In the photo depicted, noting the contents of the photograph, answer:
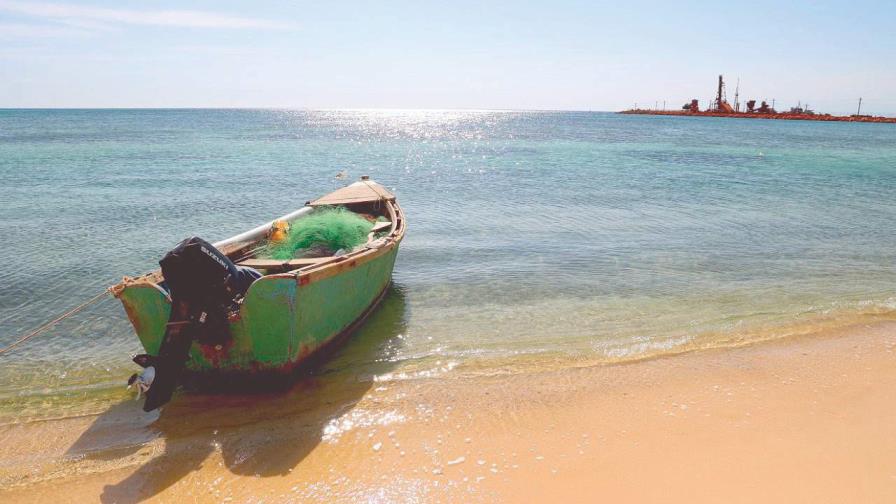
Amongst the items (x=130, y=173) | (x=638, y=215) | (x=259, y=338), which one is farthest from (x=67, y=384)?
(x=130, y=173)

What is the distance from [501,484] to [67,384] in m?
5.30

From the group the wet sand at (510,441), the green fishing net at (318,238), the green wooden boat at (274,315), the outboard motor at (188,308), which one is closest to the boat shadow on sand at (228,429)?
the wet sand at (510,441)

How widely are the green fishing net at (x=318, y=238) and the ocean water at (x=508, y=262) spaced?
125 cm

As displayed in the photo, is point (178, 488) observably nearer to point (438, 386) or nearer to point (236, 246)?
point (438, 386)

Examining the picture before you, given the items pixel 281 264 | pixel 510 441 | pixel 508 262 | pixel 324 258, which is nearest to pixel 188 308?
pixel 281 264

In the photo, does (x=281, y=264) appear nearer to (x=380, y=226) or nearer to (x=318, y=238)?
(x=318, y=238)

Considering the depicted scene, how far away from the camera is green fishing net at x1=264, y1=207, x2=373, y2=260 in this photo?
832cm

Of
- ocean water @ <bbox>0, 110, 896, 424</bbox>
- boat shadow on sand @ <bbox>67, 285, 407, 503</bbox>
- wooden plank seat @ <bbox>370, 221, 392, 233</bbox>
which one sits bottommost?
boat shadow on sand @ <bbox>67, 285, 407, 503</bbox>

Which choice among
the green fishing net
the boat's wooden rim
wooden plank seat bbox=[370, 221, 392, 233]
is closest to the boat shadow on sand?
the boat's wooden rim

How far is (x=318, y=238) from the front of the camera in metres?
8.48

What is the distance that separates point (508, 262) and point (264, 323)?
249 inches

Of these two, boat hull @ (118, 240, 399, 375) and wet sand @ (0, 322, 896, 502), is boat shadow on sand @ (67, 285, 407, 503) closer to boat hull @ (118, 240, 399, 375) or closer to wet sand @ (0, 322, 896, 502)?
wet sand @ (0, 322, 896, 502)

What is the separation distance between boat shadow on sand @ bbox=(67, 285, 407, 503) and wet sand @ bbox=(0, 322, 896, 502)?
2cm

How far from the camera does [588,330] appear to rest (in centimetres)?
778
